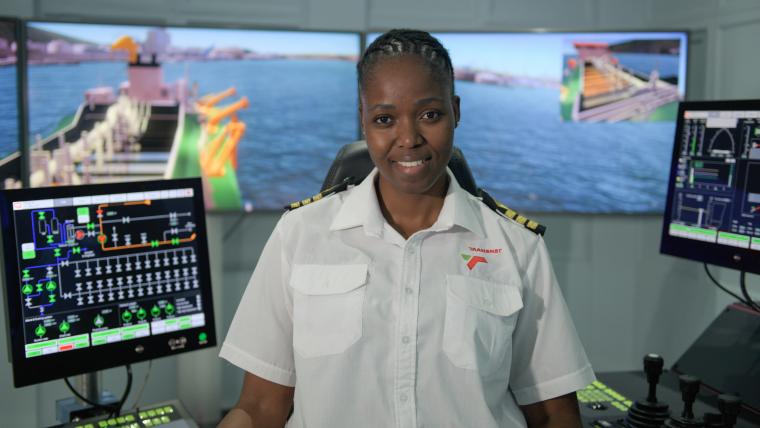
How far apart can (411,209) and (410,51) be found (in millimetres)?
296

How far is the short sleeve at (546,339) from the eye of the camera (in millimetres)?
1249

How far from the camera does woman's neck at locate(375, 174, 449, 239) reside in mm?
1323

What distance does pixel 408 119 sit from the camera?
1.19 m

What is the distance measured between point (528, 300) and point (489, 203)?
0.22 m

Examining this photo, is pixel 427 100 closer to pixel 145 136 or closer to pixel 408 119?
pixel 408 119

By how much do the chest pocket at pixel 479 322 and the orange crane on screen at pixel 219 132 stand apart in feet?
7.08

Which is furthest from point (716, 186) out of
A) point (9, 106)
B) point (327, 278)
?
point (9, 106)

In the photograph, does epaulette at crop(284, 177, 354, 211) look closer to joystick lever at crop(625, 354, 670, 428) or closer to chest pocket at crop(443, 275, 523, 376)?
chest pocket at crop(443, 275, 523, 376)

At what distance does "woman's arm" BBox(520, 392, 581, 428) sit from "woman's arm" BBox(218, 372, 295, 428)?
1.48 ft

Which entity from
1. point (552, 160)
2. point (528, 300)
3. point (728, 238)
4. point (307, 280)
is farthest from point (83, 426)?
point (552, 160)

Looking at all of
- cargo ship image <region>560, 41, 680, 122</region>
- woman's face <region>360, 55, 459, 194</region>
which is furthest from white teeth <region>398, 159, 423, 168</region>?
cargo ship image <region>560, 41, 680, 122</region>

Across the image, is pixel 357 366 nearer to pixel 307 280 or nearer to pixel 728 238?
pixel 307 280

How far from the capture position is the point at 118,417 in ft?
5.12

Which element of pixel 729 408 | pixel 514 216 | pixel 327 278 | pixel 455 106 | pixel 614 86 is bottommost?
pixel 729 408
